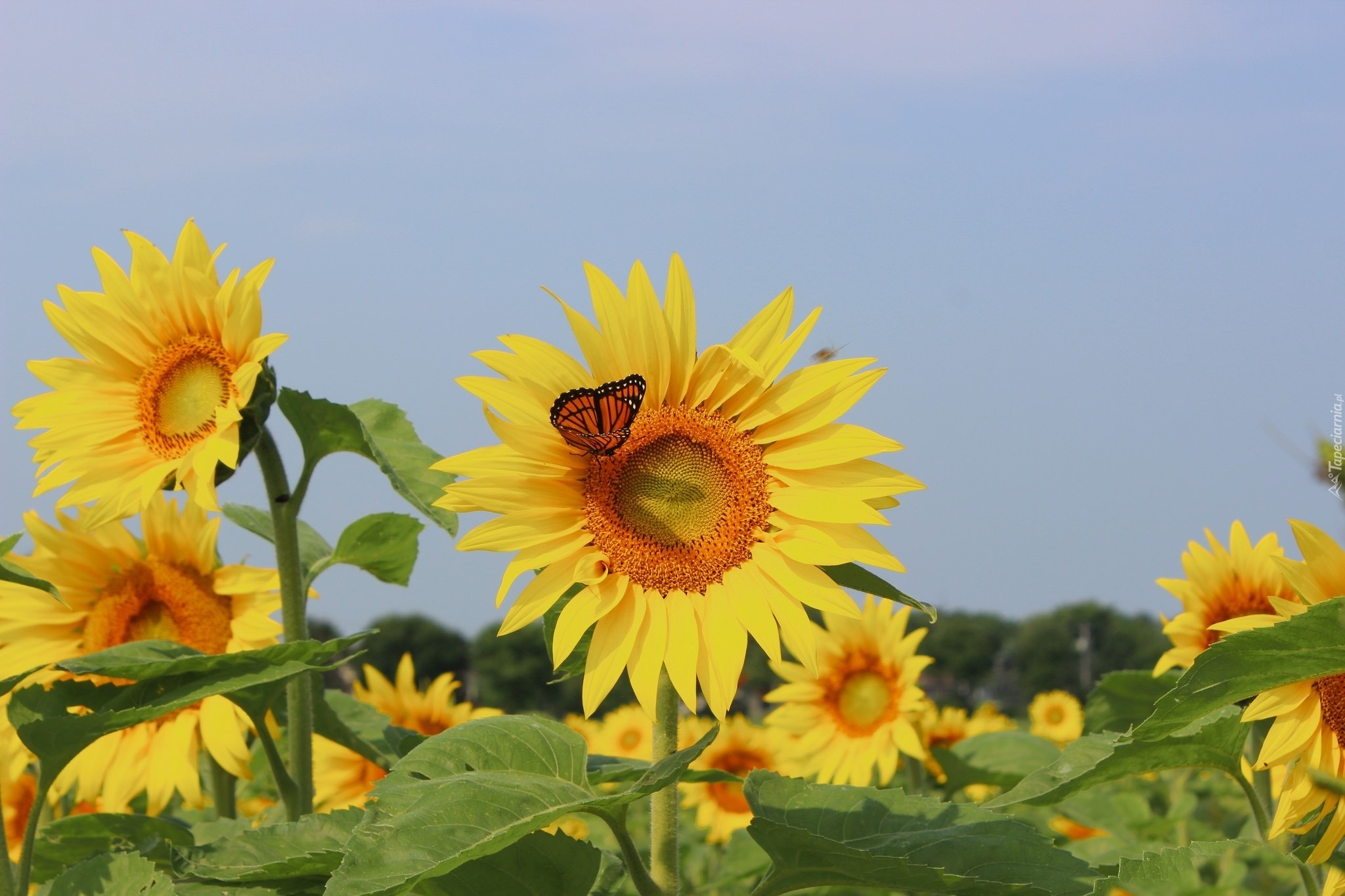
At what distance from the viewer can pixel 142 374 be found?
11.3 ft

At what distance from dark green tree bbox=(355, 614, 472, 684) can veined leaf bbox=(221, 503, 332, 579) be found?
59.2 meters

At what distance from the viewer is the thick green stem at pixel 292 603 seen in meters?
3.32

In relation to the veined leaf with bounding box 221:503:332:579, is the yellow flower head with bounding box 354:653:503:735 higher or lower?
lower

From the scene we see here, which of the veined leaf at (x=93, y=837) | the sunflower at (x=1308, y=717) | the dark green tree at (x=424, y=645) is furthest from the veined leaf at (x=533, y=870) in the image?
the dark green tree at (x=424, y=645)

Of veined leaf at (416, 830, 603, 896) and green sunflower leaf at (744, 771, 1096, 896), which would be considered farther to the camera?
veined leaf at (416, 830, 603, 896)

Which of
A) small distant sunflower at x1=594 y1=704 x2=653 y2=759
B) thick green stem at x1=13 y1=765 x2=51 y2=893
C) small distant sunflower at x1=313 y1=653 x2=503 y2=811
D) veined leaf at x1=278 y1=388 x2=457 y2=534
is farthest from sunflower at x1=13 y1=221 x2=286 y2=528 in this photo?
small distant sunflower at x1=594 y1=704 x2=653 y2=759

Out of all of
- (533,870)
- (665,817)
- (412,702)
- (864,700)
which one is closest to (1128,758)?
(665,817)

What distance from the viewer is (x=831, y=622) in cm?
574

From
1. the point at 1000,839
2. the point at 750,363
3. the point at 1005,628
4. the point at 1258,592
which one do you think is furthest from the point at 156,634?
the point at 1005,628

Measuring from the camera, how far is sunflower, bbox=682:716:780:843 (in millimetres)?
6656

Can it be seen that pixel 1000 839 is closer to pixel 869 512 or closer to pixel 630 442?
pixel 869 512

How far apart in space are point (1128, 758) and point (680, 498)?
3.51 feet

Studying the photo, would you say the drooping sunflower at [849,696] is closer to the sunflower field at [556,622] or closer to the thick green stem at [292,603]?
the sunflower field at [556,622]

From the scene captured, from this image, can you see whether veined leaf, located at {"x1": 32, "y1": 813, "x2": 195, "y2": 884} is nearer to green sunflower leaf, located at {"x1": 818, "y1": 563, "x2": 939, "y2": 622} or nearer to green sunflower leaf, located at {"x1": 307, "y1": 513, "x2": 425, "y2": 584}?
→ green sunflower leaf, located at {"x1": 307, "y1": 513, "x2": 425, "y2": 584}
